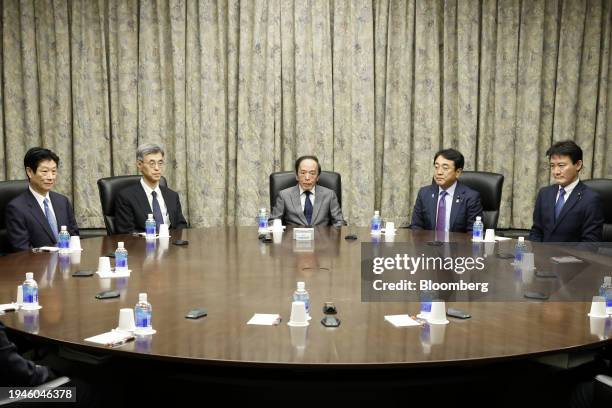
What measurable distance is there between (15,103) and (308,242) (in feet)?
11.7

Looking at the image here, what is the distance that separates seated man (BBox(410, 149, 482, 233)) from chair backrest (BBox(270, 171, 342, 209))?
2.37 ft

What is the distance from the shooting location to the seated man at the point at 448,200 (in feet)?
16.0

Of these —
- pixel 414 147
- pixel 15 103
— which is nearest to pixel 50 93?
pixel 15 103

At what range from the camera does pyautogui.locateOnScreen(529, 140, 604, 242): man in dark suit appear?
4.42m

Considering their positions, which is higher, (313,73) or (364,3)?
(364,3)

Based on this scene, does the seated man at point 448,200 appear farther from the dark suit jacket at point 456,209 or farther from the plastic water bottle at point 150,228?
the plastic water bottle at point 150,228

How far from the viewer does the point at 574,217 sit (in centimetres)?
448

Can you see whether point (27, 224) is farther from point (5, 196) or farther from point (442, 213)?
point (442, 213)

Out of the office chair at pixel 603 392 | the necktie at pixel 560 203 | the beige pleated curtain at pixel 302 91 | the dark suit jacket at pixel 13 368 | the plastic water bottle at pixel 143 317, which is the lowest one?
the office chair at pixel 603 392

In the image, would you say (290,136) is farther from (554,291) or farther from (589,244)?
(554,291)

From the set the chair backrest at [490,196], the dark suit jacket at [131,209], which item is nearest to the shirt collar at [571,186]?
the chair backrest at [490,196]

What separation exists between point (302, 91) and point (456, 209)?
202 cm

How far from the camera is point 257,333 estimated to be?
2324 millimetres

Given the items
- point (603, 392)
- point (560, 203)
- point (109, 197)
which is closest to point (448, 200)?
point (560, 203)
